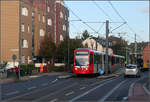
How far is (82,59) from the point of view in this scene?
117 feet

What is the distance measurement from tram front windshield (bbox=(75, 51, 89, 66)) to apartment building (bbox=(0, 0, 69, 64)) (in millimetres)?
14250

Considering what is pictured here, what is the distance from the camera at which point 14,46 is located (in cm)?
5250

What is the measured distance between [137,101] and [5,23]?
41.7 meters

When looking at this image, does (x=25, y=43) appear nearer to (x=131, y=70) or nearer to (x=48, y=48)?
(x=48, y=48)

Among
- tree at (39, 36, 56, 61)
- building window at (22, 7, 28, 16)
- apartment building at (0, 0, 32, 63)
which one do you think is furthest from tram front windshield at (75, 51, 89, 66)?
building window at (22, 7, 28, 16)

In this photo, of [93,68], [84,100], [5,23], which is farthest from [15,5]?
[84,100]

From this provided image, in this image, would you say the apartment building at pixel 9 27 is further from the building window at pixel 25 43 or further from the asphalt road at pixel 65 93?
the asphalt road at pixel 65 93

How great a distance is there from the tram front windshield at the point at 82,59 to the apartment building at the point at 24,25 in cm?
1425

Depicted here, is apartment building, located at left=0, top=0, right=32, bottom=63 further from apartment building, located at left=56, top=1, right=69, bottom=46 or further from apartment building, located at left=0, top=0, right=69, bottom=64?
apartment building, located at left=56, top=1, right=69, bottom=46

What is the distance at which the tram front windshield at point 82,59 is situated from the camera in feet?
117

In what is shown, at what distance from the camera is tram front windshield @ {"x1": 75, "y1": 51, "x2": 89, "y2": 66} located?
3569 centimetres

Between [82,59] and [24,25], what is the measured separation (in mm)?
21452

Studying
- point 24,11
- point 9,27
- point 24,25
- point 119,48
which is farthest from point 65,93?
point 119,48

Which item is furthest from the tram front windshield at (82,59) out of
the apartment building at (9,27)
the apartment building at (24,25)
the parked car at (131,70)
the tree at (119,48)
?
the tree at (119,48)
